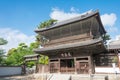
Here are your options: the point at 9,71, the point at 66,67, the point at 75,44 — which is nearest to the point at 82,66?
the point at 66,67

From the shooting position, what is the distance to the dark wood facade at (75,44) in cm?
2026

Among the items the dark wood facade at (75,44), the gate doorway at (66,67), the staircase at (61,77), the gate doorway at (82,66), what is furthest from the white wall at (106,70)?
the staircase at (61,77)

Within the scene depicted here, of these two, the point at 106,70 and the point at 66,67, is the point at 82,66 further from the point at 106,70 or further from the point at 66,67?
the point at 106,70

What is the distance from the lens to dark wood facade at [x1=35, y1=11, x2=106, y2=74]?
20259 millimetres

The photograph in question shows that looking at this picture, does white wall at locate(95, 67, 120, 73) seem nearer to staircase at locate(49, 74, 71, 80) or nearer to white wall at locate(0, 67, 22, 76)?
staircase at locate(49, 74, 71, 80)

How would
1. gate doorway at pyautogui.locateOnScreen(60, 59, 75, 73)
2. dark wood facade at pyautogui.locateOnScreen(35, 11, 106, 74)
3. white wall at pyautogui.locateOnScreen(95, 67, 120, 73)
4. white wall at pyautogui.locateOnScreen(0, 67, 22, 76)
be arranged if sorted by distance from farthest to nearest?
white wall at pyautogui.locateOnScreen(0, 67, 22, 76) < gate doorway at pyautogui.locateOnScreen(60, 59, 75, 73) < dark wood facade at pyautogui.locateOnScreen(35, 11, 106, 74) < white wall at pyautogui.locateOnScreen(95, 67, 120, 73)

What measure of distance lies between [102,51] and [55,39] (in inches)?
337

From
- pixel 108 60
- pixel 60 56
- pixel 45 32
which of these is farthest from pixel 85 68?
pixel 45 32

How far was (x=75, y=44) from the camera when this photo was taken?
2164 centimetres

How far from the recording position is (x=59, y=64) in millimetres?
23094

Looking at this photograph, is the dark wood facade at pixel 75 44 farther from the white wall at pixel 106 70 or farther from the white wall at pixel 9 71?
the white wall at pixel 9 71

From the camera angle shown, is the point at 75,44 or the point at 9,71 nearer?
the point at 75,44

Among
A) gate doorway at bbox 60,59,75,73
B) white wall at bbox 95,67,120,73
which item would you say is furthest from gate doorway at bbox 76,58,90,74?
white wall at bbox 95,67,120,73

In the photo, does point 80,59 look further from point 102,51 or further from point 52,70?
point 52,70
